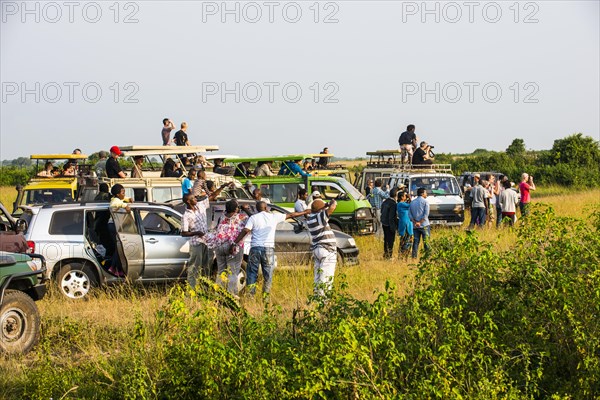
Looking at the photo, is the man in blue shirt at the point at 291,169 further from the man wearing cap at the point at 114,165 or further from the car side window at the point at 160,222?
the car side window at the point at 160,222

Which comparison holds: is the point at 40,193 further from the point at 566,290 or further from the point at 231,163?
the point at 566,290

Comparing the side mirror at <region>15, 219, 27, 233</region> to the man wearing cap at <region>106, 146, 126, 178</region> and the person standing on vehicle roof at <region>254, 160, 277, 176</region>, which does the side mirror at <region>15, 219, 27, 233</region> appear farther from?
the person standing on vehicle roof at <region>254, 160, 277, 176</region>

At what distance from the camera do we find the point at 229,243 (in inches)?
526

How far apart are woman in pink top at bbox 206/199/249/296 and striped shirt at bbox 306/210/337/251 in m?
1.17

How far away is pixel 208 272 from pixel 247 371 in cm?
564

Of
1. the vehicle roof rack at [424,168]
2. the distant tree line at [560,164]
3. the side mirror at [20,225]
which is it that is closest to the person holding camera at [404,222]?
the vehicle roof rack at [424,168]

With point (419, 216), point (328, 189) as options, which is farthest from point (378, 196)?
point (419, 216)

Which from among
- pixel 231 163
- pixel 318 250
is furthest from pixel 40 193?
pixel 318 250

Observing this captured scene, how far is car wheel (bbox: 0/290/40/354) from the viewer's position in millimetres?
10789

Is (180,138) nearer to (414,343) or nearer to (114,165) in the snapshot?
(114,165)

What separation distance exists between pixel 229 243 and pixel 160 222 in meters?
2.09

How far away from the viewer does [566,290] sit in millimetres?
8977

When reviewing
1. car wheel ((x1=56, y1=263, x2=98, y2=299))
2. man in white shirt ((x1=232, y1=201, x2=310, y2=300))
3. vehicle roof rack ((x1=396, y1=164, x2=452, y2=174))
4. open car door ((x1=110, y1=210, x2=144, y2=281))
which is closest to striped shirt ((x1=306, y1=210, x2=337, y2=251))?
man in white shirt ((x1=232, y1=201, x2=310, y2=300))

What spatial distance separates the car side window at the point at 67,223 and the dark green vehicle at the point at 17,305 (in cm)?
287
